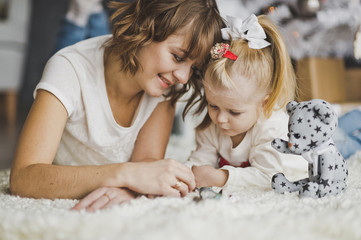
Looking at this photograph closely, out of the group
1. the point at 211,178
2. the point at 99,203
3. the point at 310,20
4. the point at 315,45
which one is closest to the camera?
the point at 99,203

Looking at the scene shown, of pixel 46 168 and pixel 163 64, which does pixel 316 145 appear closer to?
pixel 163 64

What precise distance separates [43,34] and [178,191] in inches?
159

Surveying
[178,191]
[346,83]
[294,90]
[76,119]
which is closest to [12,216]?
[178,191]

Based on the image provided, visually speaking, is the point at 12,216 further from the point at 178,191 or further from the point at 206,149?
the point at 206,149

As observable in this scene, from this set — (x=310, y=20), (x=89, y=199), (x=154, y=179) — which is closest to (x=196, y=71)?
(x=154, y=179)

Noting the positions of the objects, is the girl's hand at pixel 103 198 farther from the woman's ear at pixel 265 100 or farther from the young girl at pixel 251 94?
the woman's ear at pixel 265 100

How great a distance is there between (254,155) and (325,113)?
0.99 ft

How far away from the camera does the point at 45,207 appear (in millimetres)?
836

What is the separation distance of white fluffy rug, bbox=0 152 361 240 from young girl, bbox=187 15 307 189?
23cm

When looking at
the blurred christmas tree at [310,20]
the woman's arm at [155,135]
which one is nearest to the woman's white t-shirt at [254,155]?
the woman's arm at [155,135]

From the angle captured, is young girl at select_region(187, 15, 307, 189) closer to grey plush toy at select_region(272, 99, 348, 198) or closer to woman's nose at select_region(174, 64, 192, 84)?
woman's nose at select_region(174, 64, 192, 84)

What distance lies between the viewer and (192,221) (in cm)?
59

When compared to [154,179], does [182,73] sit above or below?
above

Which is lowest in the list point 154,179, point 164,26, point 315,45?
point 315,45
